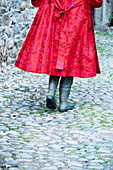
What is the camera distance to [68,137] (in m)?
4.20

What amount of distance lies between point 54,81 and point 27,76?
2600 mm

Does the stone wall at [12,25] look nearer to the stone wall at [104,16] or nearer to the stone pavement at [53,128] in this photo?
the stone pavement at [53,128]

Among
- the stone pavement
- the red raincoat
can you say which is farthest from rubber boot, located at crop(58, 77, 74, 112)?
the red raincoat

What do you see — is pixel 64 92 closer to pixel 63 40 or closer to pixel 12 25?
pixel 63 40

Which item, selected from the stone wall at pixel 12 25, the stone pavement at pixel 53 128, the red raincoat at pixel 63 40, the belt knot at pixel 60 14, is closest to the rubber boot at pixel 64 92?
the stone pavement at pixel 53 128

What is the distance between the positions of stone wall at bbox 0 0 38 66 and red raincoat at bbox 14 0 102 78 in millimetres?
3310

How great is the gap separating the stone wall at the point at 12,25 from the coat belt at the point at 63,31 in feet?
11.1

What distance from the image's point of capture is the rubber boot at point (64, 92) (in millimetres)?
5027

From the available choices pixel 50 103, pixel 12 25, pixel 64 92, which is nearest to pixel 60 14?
pixel 64 92

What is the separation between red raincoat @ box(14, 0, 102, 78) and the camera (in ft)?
15.8

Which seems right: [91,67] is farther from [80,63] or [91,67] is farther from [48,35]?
[48,35]

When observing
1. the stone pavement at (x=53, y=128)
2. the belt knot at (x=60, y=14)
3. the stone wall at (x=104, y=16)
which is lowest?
the stone wall at (x=104, y=16)

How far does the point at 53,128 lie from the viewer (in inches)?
177

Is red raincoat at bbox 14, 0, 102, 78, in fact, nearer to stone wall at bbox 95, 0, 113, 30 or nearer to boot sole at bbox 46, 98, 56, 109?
boot sole at bbox 46, 98, 56, 109
